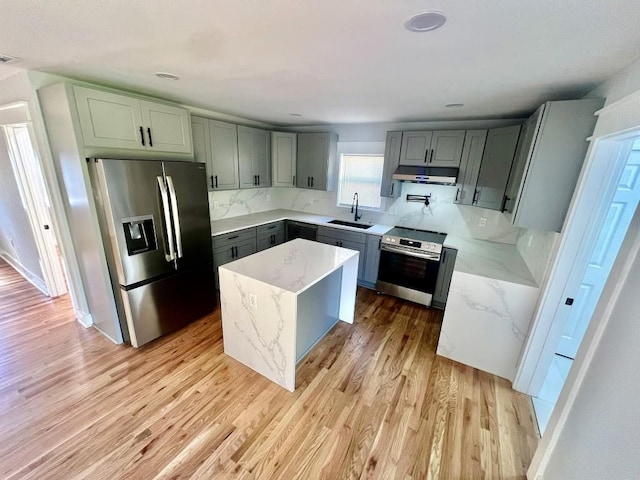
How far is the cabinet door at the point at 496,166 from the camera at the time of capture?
2.69 meters

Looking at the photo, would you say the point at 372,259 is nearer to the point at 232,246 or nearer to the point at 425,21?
the point at 232,246

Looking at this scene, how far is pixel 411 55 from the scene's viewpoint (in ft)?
4.62

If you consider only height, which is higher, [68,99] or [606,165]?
[68,99]

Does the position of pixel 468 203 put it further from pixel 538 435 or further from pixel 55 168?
pixel 55 168

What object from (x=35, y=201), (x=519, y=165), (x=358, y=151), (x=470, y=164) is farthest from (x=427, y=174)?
(x=35, y=201)

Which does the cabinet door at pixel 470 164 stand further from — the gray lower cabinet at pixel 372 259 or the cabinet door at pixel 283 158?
the cabinet door at pixel 283 158

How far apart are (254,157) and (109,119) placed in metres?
1.93

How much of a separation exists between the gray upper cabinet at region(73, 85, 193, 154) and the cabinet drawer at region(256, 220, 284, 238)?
1460mm

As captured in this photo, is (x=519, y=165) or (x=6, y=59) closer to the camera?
(x=6, y=59)

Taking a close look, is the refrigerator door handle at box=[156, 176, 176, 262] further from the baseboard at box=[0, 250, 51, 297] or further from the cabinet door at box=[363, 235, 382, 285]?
the cabinet door at box=[363, 235, 382, 285]

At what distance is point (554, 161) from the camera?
6.15 ft

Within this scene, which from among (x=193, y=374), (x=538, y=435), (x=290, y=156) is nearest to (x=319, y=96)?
(x=290, y=156)

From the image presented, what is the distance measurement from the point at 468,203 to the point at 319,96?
2164mm

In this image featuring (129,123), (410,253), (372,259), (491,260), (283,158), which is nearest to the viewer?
(129,123)
